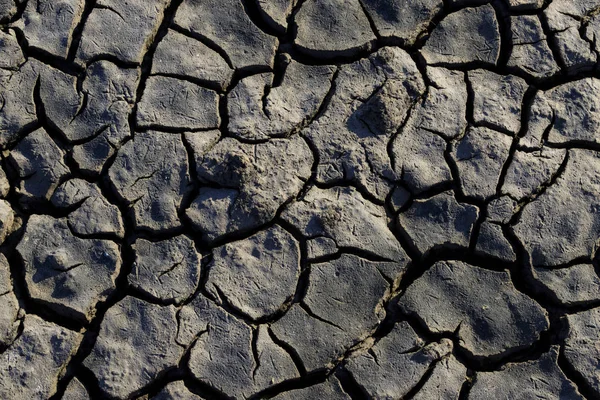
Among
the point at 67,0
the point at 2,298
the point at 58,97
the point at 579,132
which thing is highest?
the point at 579,132

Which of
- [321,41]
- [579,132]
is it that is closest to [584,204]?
[579,132]

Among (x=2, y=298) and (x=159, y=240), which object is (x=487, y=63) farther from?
(x=2, y=298)

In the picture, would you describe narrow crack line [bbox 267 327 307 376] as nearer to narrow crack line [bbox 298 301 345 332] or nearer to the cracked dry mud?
the cracked dry mud

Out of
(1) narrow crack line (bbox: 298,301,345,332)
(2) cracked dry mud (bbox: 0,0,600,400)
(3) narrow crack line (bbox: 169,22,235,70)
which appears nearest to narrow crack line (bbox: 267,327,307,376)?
(2) cracked dry mud (bbox: 0,0,600,400)

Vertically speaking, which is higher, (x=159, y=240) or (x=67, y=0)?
(x=67, y=0)

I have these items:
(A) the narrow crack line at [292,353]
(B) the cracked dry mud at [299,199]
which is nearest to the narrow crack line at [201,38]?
(B) the cracked dry mud at [299,199]

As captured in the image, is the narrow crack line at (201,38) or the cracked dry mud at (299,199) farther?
the narrow crack line at (201,38)

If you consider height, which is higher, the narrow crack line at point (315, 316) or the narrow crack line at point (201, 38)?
the narrow crack line at point (201, 38)

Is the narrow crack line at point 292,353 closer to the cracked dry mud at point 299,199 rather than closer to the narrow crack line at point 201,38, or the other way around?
the cracked dry mud at point 299,199
